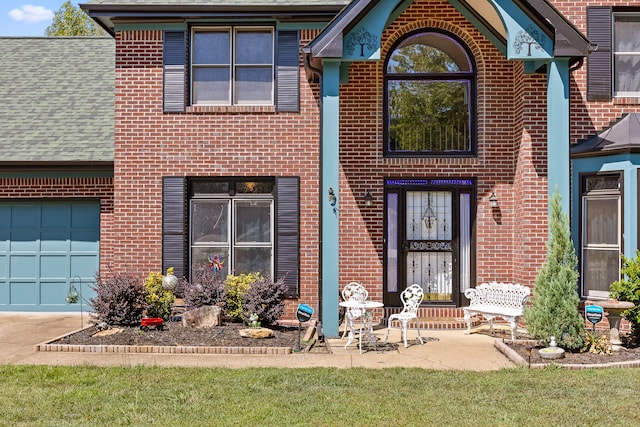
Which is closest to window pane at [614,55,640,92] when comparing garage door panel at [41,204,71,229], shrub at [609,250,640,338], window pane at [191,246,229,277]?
shrub at [609,250,640,338]

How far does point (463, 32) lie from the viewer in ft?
39.3

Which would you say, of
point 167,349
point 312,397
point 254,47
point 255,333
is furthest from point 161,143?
point 312,397

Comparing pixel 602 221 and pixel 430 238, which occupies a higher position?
pixel 602 221

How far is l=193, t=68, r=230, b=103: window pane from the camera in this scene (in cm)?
1231

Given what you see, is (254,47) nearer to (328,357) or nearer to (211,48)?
(211,48)

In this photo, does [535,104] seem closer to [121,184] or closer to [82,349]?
[121,184]

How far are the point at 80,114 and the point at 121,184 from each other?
2756mm

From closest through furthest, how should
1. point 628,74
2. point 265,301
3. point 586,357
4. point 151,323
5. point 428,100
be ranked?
1. point 586,357
2. point 151,323
3. point 265,301
4. point 628,74
5. point 428,100

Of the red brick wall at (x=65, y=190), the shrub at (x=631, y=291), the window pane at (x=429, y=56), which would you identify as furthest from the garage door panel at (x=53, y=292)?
the shrub at (x=631, y=291)

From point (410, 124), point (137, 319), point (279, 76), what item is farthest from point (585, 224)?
point (137, 319)

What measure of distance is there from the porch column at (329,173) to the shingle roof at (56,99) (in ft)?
15.5

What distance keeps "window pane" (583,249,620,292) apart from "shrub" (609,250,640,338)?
3.66 ft

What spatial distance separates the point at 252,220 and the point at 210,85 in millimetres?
2654

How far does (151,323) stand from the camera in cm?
1009
